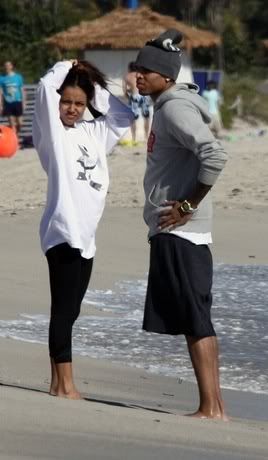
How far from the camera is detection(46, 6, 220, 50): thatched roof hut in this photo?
2516cm

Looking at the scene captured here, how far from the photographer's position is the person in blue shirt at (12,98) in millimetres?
22511

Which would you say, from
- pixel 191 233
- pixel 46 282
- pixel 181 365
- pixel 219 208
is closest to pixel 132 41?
pixel 219 208

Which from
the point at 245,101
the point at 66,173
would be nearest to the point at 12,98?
the point at 245,101

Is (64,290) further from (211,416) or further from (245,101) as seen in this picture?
(245,101)

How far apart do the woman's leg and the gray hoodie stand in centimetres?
38

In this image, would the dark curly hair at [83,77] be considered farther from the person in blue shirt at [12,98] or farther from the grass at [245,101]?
the grass at [245,101]

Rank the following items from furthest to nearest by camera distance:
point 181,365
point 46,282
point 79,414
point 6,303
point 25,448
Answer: point 46,282
point 6,303
point 181,365
point 79,414
point 25,448

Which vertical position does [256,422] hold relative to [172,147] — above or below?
below

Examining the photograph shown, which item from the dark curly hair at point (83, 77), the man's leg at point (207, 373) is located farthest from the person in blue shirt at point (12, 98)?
the man's leg at point (207, 373)

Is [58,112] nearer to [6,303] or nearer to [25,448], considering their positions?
[25,448]

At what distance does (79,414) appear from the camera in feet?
17.4

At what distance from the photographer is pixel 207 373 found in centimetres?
576

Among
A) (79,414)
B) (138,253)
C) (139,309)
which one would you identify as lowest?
(138,253)

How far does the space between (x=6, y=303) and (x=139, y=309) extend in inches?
35.3
